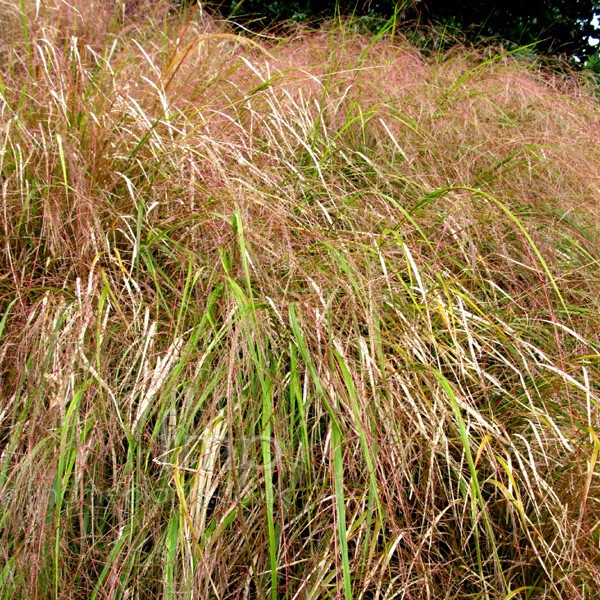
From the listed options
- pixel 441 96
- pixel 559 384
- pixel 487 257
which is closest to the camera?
pixel 559 384

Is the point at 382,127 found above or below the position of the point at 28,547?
above

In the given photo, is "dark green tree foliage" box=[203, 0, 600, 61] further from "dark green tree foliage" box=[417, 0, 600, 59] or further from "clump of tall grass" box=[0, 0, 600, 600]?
"clump of tall grass" box=[0, 0, 600, 600]

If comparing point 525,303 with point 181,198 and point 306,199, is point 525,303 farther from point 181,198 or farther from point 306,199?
point 181,198

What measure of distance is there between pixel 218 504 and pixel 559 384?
865mm

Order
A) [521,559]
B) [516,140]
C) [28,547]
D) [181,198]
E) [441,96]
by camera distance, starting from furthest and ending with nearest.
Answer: [441,96] < [516,140] < [181,198] < [521,559] < [28,547]

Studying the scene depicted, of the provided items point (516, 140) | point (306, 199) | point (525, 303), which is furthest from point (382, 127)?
point (525, 303)

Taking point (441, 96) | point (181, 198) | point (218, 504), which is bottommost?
point (218, 504)

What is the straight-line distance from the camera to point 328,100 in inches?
90.2

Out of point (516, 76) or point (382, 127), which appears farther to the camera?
point (516, 76)

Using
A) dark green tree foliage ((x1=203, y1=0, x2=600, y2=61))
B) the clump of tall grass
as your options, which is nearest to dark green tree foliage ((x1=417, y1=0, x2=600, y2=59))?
dark green tree foliage ((x1=203, y1=0, x2=600, y2=61))

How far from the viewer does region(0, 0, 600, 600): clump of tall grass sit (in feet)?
3.91

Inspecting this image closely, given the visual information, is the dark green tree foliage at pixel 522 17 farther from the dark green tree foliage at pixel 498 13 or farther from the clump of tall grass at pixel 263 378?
the clump of tall grass at pixel 263 378

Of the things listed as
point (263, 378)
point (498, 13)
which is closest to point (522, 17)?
point (498, 13)

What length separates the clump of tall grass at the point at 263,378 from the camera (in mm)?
Result: 1190
